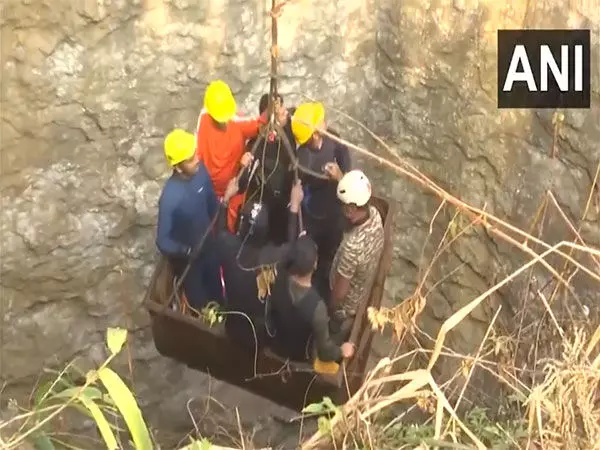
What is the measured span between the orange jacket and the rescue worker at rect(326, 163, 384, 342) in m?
0.31

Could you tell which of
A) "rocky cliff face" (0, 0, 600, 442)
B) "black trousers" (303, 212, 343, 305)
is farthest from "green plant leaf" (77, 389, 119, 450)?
"rocky cliff face" (0, 0, 600, 442)

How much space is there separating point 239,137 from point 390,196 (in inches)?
48.7

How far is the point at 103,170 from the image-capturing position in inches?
149

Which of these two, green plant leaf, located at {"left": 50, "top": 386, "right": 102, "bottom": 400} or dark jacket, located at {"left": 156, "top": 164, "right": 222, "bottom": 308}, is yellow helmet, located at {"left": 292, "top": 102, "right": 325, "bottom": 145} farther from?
green plant leaf, located at {"left": 50, "top": 386, "right": 102, "bottom": 400}

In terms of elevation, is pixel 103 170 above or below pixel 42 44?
below

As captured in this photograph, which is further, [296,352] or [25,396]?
[25,396]

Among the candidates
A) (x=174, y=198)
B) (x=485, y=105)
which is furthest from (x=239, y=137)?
(x=485, y=105)

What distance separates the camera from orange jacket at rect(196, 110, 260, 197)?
3.21 metres

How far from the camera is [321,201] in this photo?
128 inches

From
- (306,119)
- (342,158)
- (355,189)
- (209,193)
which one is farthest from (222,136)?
(355,189)

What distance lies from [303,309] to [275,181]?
468 millimetres

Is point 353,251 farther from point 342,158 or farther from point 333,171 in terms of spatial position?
point 342,158

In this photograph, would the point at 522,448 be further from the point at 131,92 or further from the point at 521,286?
the point at 131,92

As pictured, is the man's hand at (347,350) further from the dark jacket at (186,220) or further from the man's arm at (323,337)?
the dark jacket at (186,220)
